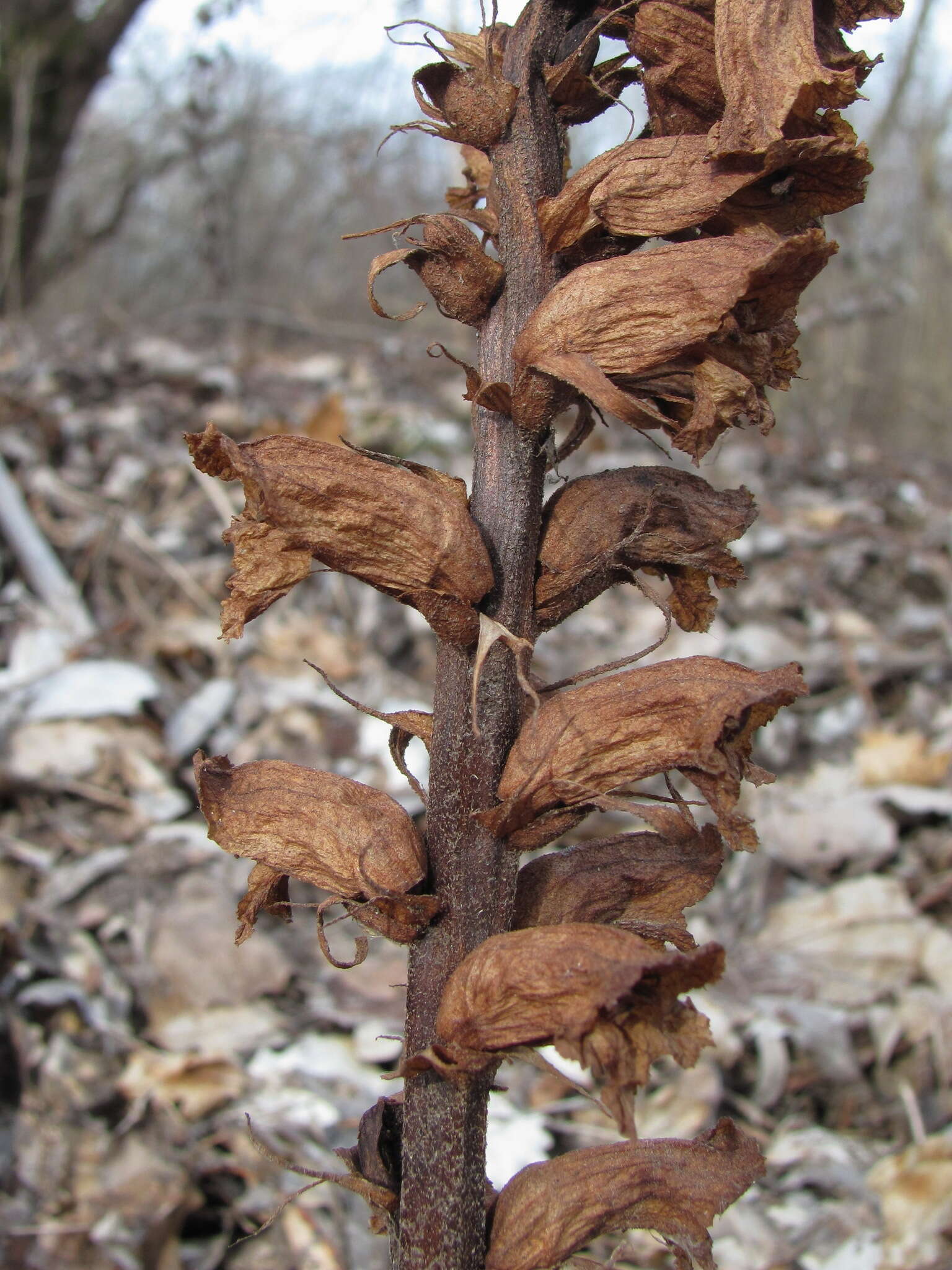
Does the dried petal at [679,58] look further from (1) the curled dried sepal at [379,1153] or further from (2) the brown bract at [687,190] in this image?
(1) the curled dried sepal at [379,1153]

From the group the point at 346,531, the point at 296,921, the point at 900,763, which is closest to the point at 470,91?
the point at 346,531

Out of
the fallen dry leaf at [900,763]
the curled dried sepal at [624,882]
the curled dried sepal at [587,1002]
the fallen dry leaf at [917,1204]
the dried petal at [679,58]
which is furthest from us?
the fallen dry leaf at [900,763]

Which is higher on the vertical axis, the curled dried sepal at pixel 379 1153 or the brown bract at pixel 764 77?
the brown bract at pixel 764 77

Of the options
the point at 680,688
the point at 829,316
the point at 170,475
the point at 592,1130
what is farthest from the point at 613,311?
the point at 829,316

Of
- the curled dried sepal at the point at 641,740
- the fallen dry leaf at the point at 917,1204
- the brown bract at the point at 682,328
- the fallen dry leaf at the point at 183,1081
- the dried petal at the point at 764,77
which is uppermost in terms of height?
the dried petal at the point at 764,77

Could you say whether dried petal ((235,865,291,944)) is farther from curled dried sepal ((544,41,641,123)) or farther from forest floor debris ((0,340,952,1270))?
curled dried sepal ((544,41,641,123))

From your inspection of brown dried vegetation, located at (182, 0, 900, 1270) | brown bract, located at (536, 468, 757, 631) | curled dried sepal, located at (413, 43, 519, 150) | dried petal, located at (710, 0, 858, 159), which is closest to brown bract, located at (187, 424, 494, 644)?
brown dried vegetation, located at (182, 0, 900, 1270)

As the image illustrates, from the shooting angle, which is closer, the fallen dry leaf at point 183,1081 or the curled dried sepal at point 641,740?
the curled dried sepal at point 641,740

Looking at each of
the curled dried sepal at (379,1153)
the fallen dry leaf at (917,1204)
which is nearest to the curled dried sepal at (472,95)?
the curled dried sepal at (379,1153)
